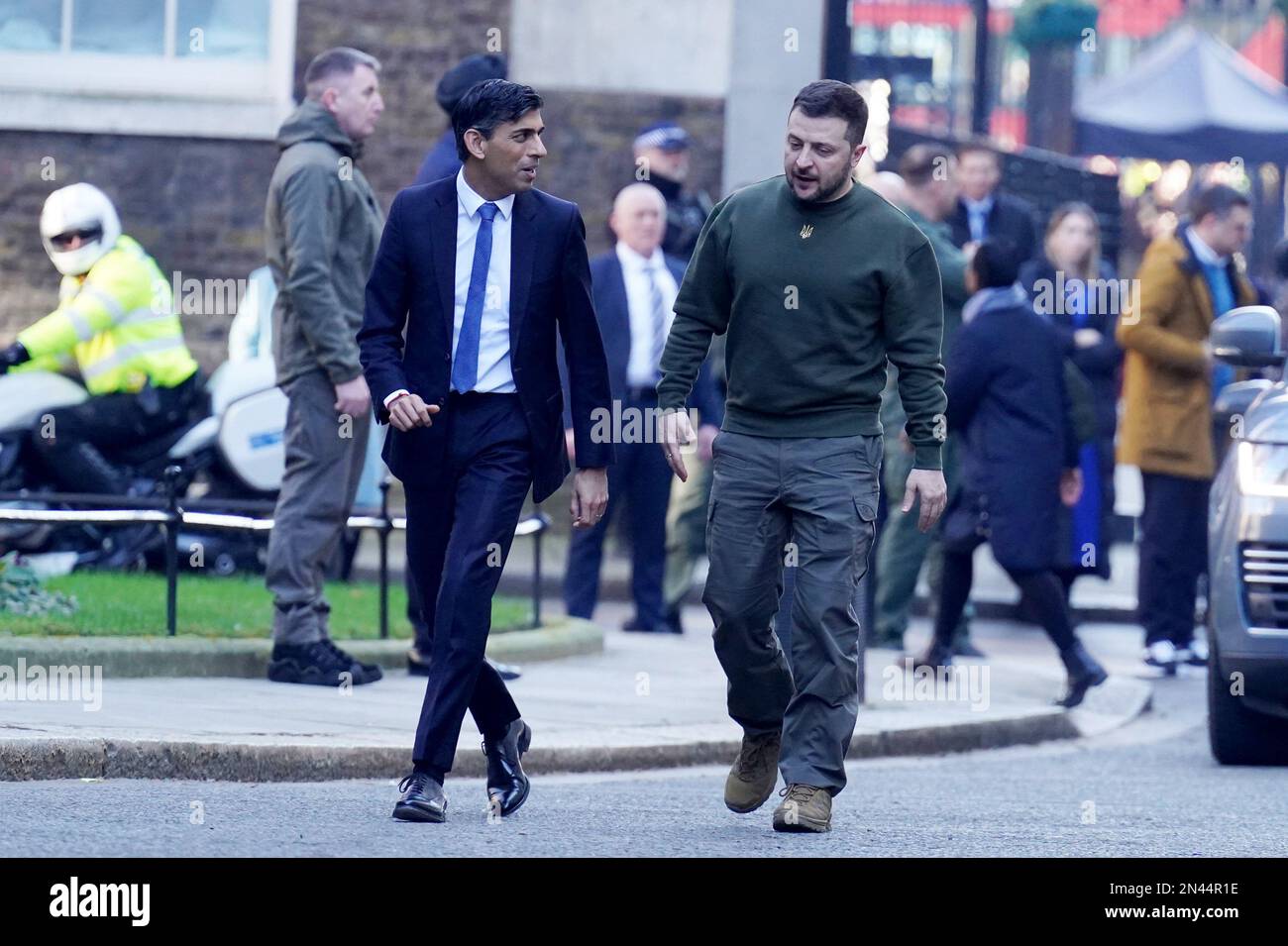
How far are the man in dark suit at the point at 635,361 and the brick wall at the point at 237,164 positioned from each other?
8.07 ft

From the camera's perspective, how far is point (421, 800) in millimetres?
6574

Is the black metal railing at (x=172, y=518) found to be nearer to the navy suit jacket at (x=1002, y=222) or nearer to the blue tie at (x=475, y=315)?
the blue tie at (x=475, y=315)

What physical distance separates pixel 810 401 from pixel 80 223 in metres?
5.33

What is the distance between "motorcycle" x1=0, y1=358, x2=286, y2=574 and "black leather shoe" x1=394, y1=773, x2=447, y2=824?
15.4 feet

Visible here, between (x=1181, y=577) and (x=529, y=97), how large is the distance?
619 centimetres

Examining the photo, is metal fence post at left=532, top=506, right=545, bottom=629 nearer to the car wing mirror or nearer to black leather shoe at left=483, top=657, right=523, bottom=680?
black leather shoe at left=483, top=657, right=523, bottom=680

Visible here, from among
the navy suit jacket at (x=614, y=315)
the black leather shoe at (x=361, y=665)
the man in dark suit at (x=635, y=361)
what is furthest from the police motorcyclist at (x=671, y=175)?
the black leather shoe at (x=361, y=665)

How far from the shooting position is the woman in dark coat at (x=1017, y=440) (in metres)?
10.3

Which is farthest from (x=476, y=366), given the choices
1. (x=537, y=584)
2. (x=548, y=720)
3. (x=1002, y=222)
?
(x=1002, y=222)

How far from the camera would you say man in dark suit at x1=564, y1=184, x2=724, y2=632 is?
37.6 ft

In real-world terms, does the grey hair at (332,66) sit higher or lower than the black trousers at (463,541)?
higher

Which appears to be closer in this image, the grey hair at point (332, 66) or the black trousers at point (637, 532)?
the grey hair at point (332, 66)

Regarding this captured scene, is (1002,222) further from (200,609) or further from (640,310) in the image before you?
(200,609)
